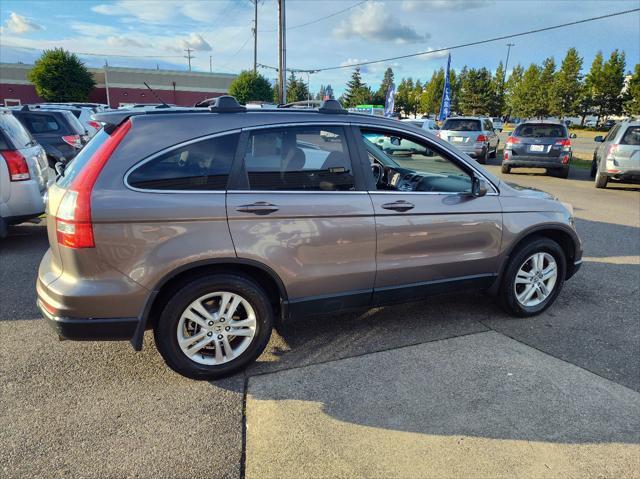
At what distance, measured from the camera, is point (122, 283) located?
2779 millimetres

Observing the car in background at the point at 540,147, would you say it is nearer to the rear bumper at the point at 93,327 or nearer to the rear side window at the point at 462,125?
the rear side window at the point at 462,125

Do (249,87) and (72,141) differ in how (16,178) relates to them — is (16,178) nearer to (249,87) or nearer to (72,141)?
(72,141)

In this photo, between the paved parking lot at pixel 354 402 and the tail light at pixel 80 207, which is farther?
the tail light at pixel 80 207

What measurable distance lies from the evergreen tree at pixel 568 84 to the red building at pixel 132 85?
4162cm

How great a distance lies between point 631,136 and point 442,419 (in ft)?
38.1

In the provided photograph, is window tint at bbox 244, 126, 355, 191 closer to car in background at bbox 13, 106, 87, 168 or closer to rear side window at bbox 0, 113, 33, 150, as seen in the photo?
rear side window at bbox 0, 113, 33, 150

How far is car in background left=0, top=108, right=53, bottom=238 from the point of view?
5.61 metres

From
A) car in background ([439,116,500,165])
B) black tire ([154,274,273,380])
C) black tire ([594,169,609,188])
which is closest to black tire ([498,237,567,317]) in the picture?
black tire ([154,274,273,380])

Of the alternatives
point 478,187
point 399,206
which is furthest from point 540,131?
point 399,206

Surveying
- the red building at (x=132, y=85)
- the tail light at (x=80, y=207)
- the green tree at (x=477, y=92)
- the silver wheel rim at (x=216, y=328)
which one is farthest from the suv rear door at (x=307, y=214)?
the green tree at (x=477, y=92)

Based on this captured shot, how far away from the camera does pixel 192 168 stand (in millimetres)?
2938

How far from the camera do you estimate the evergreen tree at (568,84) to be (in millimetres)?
53500

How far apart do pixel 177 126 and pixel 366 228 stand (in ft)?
4.77

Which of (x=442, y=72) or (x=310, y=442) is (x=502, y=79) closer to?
(x=442, y=72)
